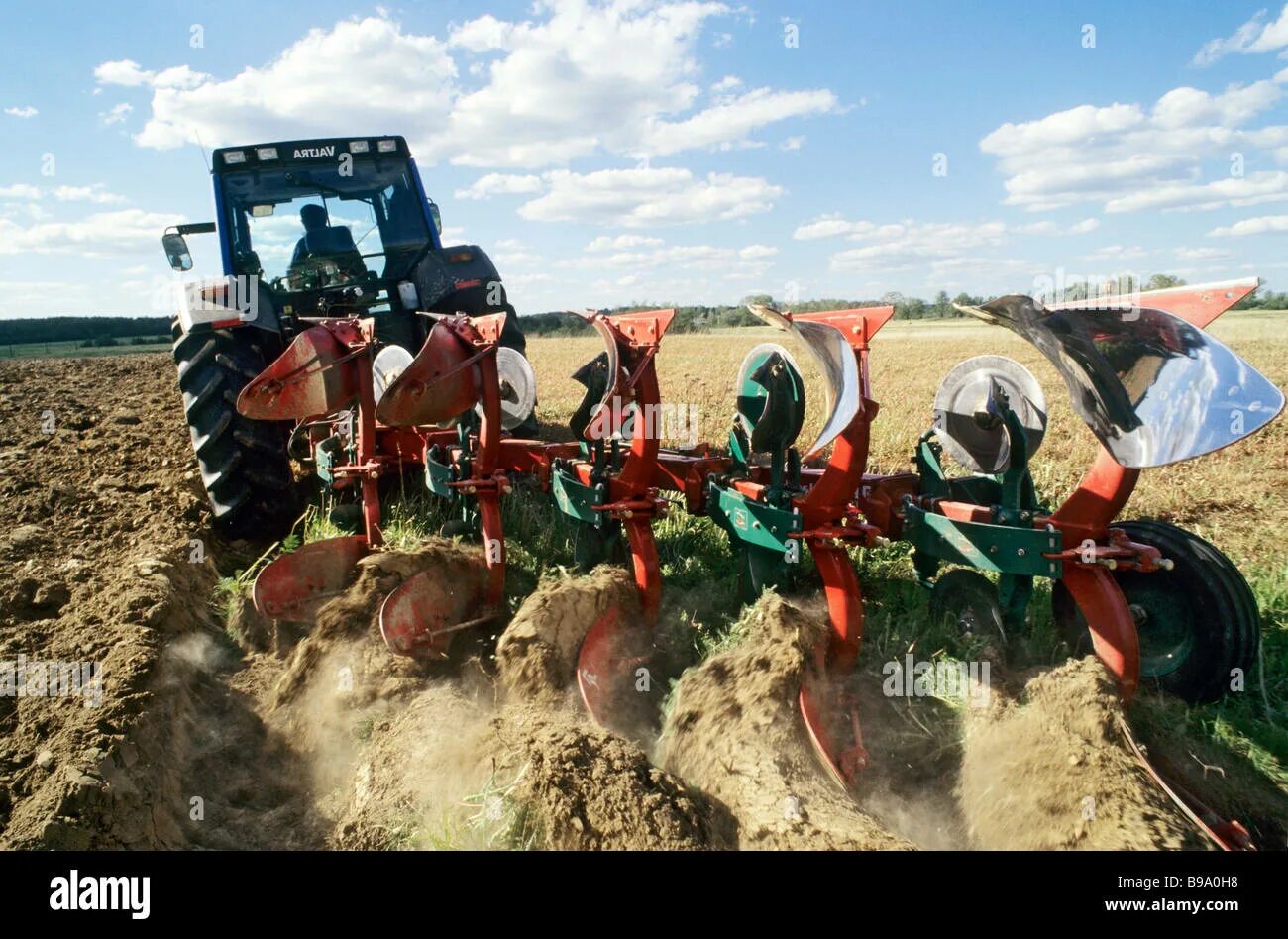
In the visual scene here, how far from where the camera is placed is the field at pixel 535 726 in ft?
8.28

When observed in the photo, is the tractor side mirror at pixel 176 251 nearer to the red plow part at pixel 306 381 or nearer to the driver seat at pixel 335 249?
the driver seat at pixel 335 249

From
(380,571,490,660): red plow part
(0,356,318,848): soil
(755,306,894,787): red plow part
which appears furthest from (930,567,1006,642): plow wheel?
(0,356,318,848): soil

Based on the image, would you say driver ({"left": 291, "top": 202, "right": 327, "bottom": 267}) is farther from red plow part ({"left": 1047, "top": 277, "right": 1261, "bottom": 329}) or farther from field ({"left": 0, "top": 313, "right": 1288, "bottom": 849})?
red plow part ({"left": 1047, "top": 277, "right": 1261, "bottom": 329})

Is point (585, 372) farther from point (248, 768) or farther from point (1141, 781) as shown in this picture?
point (1141, 781)

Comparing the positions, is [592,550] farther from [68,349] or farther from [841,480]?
[68,349]

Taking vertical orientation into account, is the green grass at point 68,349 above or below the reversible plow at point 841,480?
above

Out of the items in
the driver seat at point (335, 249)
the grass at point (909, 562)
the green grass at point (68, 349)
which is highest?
the green grass at point (68, 349)

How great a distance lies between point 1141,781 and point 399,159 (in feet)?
18.1

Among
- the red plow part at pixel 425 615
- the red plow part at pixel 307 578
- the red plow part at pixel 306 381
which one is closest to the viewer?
the red plow part at pixel 425 615

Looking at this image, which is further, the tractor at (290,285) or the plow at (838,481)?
the tractor at (290,285)

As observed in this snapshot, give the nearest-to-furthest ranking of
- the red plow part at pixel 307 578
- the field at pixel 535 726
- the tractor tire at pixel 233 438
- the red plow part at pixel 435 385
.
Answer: the field at pixel 535 726
the red plow part at pixel 435 385
the red plow part at pixel 307 578
the tractor tire at pixel 233 438

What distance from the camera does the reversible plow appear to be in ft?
8.21

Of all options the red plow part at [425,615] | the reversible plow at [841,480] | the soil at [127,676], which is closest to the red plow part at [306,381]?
the reversible plow at [841,480]
